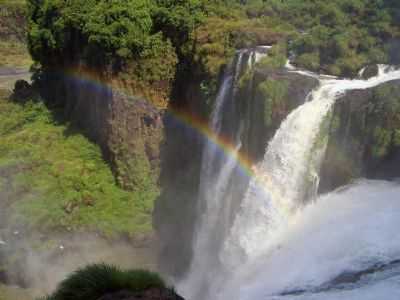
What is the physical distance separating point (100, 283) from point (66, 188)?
1472 centimetres

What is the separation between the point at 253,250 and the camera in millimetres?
14734

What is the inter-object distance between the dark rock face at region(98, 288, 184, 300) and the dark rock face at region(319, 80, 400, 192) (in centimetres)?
802

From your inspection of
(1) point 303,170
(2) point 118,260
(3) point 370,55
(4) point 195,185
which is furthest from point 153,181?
(3) point 370,55

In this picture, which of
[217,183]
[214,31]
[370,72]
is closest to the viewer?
[370,72]

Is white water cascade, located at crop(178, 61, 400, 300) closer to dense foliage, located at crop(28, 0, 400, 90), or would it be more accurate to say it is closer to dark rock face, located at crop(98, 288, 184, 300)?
dense foliage, located at crop(28, 0, 400, 90)

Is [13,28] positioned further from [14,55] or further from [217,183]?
[217,183]

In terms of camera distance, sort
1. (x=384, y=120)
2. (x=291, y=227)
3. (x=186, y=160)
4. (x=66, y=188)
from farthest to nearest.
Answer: (x=66, y=188), (x=186, y=160), (x=291, y=227), (x=384, y=120)

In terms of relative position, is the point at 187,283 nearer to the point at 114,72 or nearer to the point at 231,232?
the point at 231,232

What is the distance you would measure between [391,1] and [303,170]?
783 cm

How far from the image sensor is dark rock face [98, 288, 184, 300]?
6887 millimetres

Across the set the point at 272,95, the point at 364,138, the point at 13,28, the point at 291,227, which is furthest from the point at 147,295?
the point at 13,28

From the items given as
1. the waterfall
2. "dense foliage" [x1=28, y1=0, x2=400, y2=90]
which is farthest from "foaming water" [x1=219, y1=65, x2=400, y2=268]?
the waterfall

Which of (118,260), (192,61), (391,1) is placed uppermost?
(391,1)

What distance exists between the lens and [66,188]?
21.6 m
